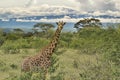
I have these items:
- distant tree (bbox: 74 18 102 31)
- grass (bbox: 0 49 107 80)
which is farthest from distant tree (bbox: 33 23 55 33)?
grass (bbox: 0 49 107 80)

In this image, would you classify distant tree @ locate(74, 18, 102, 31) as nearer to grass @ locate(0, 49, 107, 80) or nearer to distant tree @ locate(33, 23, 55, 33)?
distant tree @ locate(33, 23, 55, 33)

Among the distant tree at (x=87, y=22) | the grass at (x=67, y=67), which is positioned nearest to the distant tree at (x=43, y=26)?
the distant tree at (x=87, y=22)

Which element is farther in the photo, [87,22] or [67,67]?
[87,22]

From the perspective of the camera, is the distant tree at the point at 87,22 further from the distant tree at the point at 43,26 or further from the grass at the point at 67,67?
the grass at the point at 67,67

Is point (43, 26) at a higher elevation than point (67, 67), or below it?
below

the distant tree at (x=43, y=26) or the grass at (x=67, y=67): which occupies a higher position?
the grass at (x=67, y=67)

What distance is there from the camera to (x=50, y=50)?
8.05 m

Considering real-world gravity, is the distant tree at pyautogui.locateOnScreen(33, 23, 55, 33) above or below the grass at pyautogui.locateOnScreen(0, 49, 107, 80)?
below

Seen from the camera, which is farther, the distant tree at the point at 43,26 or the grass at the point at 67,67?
the distant tree at the point at 43,26

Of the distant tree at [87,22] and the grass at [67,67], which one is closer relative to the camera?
the grass at [67,67]

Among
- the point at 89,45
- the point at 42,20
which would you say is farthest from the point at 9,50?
the point at 42,20

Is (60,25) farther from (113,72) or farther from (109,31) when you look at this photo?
(109,31)

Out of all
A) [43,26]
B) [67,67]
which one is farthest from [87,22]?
[67,67]

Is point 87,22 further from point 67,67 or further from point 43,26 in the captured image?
point 67,67
